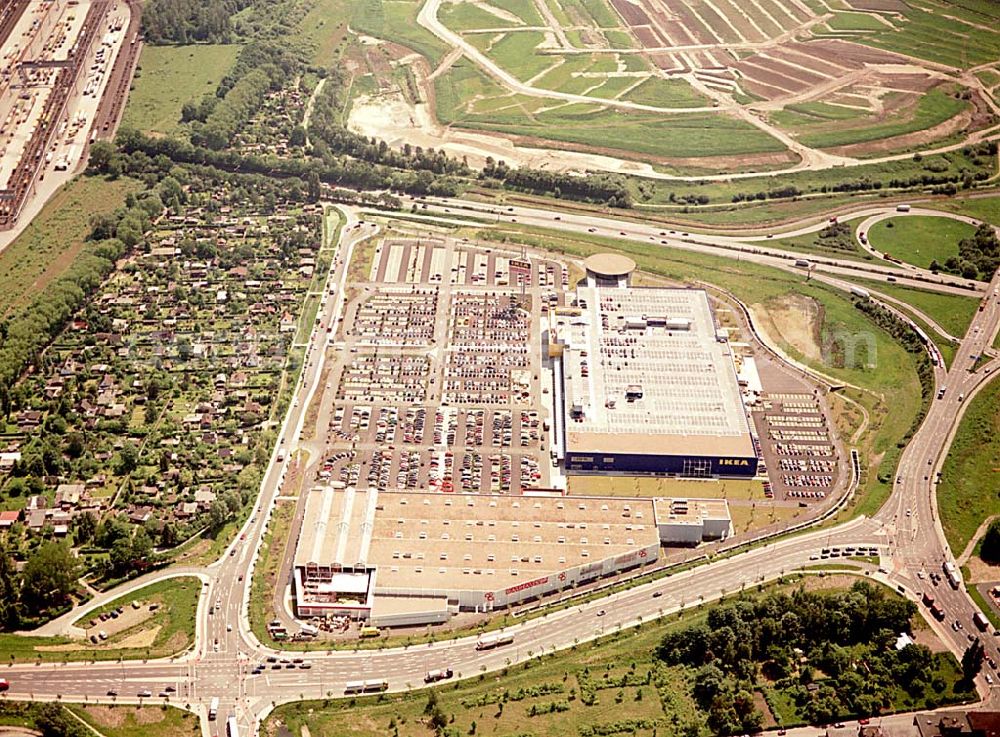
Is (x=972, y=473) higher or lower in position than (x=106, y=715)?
higher

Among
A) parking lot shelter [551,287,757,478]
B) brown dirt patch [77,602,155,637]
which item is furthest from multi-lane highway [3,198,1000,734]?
parking lot shelter [551,287,757,478]

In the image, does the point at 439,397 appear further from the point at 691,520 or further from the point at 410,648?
the point at 410,648

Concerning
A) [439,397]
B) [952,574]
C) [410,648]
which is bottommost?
[439,397]

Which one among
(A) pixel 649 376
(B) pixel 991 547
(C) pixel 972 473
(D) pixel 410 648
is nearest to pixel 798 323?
(A) pixel 649 376

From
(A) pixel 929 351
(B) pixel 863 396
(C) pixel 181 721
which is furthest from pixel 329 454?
(A) pixel 929 351

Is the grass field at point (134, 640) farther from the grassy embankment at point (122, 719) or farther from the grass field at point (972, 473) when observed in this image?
the grass field at point (972, 473)

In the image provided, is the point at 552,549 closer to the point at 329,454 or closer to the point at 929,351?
the point at 329,454

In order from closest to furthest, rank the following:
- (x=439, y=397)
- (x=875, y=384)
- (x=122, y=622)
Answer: (x=122, y=622)
(x=439, y=397)
(x=875, y=384)
